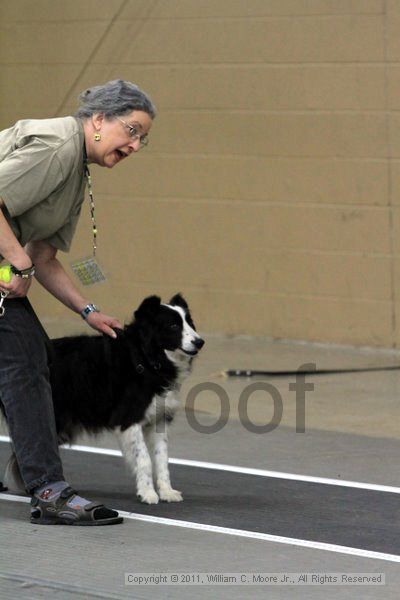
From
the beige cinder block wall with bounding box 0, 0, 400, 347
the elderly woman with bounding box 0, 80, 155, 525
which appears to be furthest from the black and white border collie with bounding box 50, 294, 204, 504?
the beige cinder block wall with bounding box 0, 0, 400, 347

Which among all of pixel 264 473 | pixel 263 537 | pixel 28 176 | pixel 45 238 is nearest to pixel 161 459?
pixel 264 473

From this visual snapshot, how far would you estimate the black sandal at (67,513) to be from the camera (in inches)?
223

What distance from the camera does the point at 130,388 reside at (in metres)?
6.25

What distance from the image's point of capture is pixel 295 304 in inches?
410

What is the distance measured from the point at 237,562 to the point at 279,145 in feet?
18.7

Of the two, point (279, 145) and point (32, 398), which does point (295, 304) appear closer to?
point (279, 145)

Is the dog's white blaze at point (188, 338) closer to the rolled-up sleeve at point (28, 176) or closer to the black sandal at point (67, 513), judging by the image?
the black sandal at point (67, 513)

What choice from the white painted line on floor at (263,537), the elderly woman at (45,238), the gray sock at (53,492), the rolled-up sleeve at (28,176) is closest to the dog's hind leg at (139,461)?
the white painted line on floor at (263,537)

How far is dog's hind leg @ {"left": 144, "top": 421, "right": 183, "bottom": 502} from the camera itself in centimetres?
624

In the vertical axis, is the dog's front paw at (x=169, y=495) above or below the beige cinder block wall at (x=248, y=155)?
below

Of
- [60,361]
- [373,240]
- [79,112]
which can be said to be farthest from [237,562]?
[373,240]

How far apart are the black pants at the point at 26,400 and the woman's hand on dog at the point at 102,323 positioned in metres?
0.42

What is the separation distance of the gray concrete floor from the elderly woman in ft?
0.63

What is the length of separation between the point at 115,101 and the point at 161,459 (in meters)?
1.85
